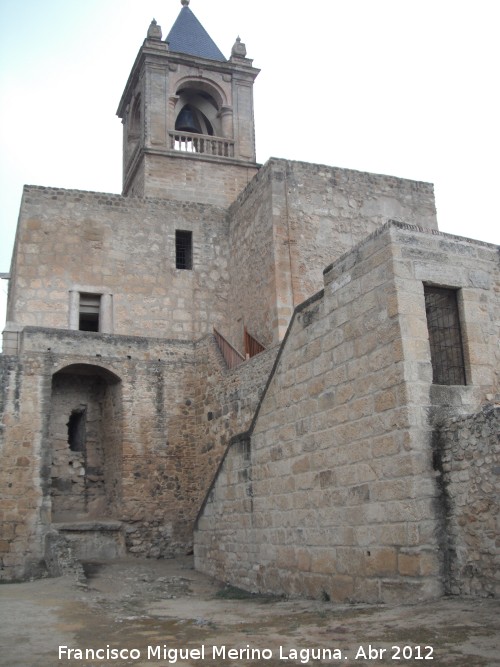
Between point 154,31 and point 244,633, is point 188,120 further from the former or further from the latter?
point 244,633

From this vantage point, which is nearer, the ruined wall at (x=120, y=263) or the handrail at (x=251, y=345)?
the handrail at (x=251, y=345)

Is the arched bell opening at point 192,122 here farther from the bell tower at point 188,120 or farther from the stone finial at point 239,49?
the stone finial at point 239,49

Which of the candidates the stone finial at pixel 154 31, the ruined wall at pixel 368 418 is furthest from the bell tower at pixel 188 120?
the ruined wall at pixel 368 418

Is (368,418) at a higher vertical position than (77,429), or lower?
lower

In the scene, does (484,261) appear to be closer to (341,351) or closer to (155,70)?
(341,351)

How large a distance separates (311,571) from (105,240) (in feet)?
37.2

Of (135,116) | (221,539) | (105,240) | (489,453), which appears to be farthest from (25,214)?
(489,453)

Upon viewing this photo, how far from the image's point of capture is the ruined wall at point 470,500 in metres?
5.87

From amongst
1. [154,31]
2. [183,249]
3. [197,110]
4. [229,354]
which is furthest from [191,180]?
[229,354]

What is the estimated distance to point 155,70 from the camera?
21406 millimetres

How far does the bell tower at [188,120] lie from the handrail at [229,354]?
21.9ft

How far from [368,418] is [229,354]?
713 cm

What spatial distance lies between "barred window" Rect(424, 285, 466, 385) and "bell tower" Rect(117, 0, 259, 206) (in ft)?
44.3

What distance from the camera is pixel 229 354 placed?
46.1 ft
